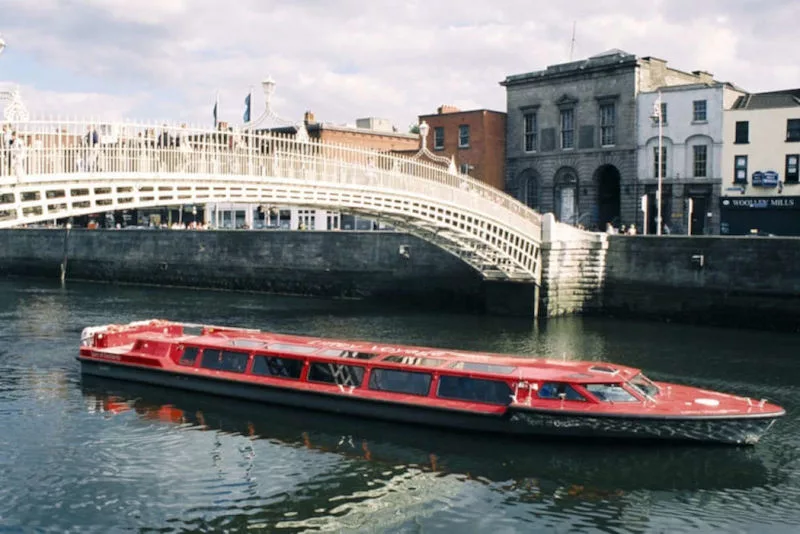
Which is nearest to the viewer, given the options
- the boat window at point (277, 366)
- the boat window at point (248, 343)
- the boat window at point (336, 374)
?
the boat window at point (336, 374)

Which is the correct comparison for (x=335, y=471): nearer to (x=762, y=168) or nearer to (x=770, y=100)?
(x=762, y=168)

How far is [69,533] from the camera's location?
1420cm

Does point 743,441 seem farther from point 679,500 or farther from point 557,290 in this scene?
point 557,290

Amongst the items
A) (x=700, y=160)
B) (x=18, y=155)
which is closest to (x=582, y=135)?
(x=700, y=160)

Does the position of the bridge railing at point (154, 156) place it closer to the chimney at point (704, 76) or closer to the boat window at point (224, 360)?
the boat window at point (224, 360)

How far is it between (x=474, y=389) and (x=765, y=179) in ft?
100

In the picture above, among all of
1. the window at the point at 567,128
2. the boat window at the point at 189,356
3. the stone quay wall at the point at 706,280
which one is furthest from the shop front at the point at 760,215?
the boat window at the point at 189,356

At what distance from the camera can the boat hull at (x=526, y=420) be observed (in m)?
18.5

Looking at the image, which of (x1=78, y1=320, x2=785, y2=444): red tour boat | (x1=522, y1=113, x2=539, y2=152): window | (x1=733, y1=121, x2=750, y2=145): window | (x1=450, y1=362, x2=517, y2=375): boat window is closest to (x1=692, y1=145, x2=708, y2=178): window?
(x1=733, y1=121, x2=750, y2=145): window

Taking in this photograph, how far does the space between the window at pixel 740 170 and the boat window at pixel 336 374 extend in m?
31.0

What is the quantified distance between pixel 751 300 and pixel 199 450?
77.5 ft

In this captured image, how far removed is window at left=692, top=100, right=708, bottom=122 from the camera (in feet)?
155

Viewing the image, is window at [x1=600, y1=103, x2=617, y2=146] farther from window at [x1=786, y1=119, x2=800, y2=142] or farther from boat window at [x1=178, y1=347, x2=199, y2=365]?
boat window at [x1=178, y1=347, x2=199, y2=365]

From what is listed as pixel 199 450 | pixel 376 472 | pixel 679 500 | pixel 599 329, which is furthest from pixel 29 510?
pixel 599 329
